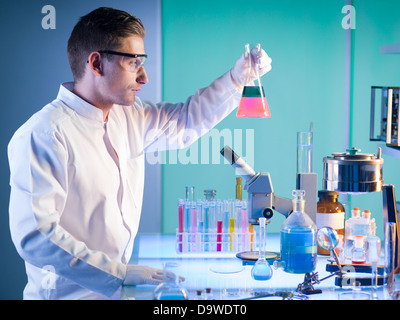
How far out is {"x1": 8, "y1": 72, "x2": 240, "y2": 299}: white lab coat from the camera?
168 centimetres

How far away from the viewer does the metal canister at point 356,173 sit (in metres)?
1.91

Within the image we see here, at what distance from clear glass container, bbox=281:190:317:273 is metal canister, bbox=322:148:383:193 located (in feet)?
0.64

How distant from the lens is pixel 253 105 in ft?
6.28

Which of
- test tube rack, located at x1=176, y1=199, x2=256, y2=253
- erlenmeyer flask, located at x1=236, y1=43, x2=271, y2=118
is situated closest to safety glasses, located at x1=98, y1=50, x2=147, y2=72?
erlenmeyer flask, located at x1=236, y1=43, x2=271, y2=118

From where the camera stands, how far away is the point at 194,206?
2104 millimetres

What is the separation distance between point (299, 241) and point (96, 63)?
1.01 metres

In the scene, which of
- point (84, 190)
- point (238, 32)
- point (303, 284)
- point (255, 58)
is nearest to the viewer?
point (303, 284)

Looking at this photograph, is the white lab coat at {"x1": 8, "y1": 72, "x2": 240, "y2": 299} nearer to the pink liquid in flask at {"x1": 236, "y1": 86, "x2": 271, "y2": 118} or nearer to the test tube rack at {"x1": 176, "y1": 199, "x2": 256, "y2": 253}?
the test tube rack at {"x1": 176, "y1": 199, "x2": 256, "y2": 253}

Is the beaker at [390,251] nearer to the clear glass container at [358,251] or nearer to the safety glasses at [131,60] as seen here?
the clear glass container at [358,251]

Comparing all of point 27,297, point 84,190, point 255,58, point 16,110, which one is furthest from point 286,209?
point 16,110

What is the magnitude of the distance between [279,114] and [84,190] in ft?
5.72

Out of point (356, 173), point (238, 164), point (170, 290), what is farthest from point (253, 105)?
point (170, 290)

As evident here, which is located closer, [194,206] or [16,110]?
[194,206]
